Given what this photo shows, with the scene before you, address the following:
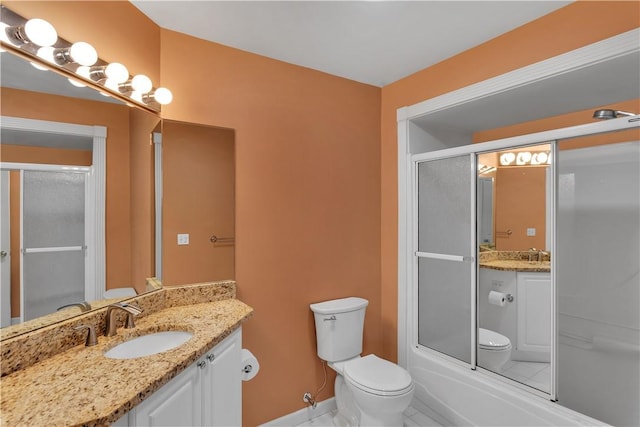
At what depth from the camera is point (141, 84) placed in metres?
1.63

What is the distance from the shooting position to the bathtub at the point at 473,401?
172 centimetres

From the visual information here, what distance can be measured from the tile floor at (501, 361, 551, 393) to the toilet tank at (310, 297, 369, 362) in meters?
0.99

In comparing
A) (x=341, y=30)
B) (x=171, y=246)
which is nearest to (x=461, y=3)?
(x=341, y=30)

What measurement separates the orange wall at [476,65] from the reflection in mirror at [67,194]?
5.85 feet

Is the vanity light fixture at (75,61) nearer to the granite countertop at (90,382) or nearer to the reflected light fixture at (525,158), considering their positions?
the granite countertop at (90,382)

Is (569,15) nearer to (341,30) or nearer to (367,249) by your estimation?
(341,30)

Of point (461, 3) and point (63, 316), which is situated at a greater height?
point (461, 3)

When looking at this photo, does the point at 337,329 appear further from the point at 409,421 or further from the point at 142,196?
the point at 142,196

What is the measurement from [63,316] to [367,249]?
78.7 inches

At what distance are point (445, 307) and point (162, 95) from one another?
2385mm

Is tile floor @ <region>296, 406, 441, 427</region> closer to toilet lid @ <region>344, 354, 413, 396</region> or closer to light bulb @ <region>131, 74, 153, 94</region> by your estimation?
toilet lid @ <region>344, 354, 413, 396</region>

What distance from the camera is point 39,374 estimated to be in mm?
1079

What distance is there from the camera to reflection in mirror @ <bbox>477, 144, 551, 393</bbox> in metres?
1.96

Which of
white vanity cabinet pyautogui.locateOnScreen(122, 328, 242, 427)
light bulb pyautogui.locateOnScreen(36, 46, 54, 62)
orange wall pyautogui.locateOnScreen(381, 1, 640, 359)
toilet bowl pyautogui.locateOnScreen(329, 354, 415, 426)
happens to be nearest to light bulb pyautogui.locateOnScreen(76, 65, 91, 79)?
light bulb pyautogui.locateOnScreen(36, 46, 54, 62)
